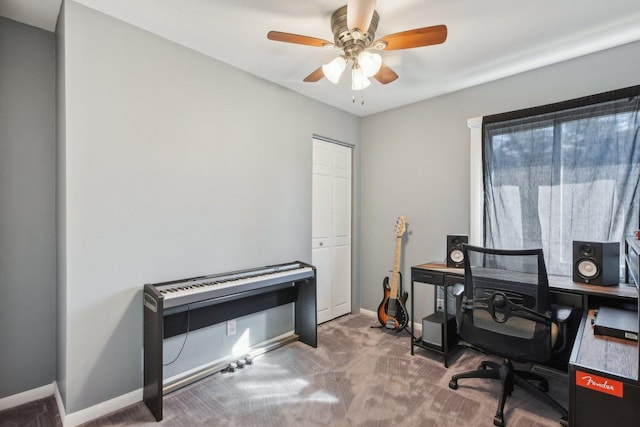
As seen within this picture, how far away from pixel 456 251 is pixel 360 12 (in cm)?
212

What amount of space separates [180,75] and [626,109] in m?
3.16

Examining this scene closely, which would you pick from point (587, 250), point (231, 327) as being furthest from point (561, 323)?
point (231, 327)

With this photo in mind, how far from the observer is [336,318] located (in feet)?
11.8

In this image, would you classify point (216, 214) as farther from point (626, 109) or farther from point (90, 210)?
point (626, 109)

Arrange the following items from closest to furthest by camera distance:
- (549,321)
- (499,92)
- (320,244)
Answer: (549,321) < (499,92) < (320,244)

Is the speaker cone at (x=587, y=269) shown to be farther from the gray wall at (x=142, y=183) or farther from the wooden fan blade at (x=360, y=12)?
the gray wall at (x=142, y=183)

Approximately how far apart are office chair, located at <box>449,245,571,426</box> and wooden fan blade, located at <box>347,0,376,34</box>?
1460 mm

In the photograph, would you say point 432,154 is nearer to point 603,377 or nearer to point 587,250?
point 587,250

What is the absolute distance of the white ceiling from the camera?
179 centimetres

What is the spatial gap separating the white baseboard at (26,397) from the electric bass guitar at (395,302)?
9.14ft

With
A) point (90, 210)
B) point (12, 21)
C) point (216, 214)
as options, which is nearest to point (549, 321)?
point (216, 214)

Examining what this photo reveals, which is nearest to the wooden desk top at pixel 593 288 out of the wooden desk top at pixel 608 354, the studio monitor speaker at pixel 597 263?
the studio monitor speaker at pixel 597 263

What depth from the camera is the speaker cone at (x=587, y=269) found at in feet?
6.79

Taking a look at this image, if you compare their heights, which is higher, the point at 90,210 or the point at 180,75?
the point at 180,75
